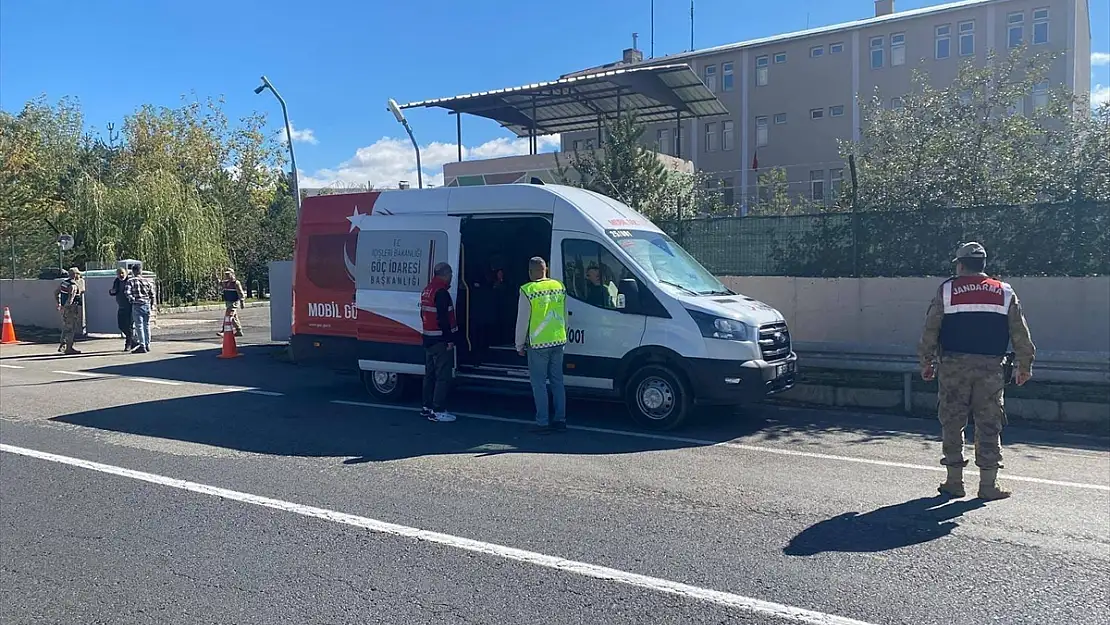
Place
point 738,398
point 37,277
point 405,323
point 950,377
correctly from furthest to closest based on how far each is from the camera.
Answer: point 37,277, point 405,323, point 738,398, point 950,377

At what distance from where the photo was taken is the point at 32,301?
21.4 meters

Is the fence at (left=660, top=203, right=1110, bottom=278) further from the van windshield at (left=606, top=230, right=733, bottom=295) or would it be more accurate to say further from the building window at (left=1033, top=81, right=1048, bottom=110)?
the van windshield at (left=606, top=230, right=733, bottom=295)

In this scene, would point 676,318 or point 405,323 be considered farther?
point 405,323

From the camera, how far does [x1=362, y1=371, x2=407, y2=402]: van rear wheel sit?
10281 mm

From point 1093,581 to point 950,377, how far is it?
194 centimetres

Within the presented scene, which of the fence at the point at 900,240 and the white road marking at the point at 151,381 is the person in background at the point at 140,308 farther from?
the fence at the point at 900,240

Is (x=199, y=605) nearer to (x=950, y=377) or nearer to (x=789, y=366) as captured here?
(x=950, y=377)

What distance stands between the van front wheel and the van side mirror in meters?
0.65

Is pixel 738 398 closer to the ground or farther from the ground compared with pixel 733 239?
closer to the ground

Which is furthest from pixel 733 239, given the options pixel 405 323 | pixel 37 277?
pixel 37 277

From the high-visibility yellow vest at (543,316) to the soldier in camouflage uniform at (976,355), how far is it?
3.50 m

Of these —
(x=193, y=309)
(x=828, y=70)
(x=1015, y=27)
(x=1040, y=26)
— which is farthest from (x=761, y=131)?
(x=193, y=309)

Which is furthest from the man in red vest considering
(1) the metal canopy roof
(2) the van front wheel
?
(1) the metal canopy roof

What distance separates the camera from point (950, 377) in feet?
20.0
